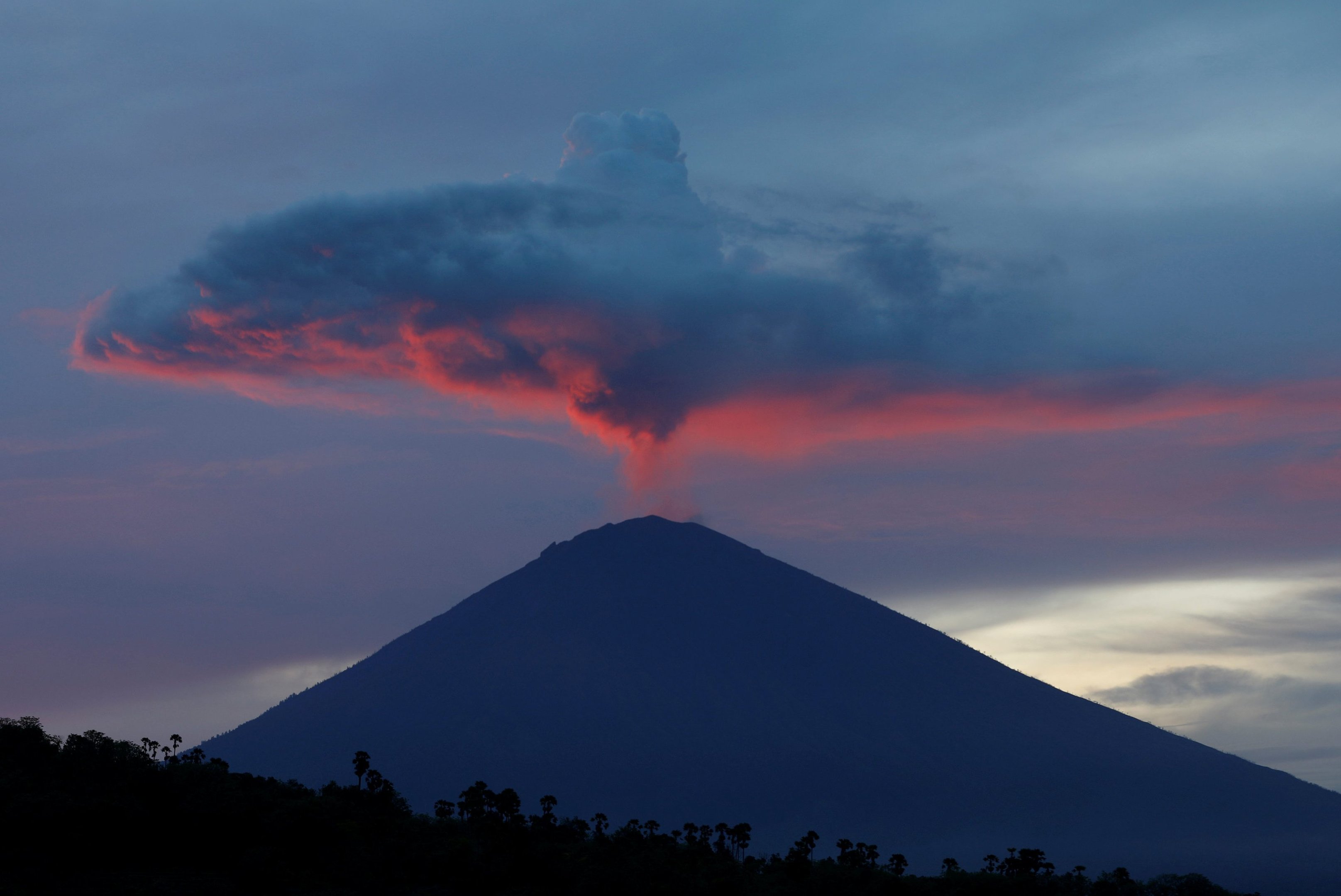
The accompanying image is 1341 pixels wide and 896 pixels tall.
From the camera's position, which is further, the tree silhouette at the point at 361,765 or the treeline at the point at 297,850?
the tree silhouette at the point at 361,765

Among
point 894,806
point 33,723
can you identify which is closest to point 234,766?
point 894,806

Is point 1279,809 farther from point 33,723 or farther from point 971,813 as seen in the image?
point 33,723

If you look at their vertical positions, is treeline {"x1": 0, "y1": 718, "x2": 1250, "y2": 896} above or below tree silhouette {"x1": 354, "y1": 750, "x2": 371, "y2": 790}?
below

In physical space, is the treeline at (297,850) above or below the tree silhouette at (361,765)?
below

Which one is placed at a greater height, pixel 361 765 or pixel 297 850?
pixel 361 765

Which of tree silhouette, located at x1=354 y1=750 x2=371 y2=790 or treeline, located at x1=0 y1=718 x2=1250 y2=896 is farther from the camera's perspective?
tree silhouette, located at x1=354 y1=750 x2=371 y2=790

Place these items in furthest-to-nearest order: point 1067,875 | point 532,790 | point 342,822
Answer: point 532,790, point 1067,875, point 342,822

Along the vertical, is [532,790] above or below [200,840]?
above

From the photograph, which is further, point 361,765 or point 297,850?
point 361,765
